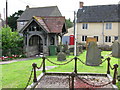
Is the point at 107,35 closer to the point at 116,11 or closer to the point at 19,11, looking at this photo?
the point at 116,11

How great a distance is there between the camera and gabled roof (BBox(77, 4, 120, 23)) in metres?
29.0

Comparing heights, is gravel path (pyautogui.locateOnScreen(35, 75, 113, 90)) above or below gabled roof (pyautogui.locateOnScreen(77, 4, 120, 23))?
below

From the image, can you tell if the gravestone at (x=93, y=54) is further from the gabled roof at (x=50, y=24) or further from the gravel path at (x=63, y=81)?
the gabled roof at (x=50, y=24)

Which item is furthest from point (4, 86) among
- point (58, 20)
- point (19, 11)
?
point (19, 11)

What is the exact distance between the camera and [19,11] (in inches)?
1570

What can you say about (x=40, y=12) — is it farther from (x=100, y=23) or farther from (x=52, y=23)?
(x=52, y=23)

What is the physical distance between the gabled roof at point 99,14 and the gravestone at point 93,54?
18.5 metres

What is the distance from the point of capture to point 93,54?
1184cm

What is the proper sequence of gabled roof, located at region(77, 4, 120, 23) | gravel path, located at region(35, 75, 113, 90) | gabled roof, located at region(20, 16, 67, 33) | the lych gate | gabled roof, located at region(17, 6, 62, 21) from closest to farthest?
gravel path, located at region(35, 75, 113, 90)
gabled roof, located at region(20, 16, 67, 33)
the lych gate
gabled roof, located at region(77, 4, 120, 23)
gabled roof, located at region(17, 6, 62, 21)

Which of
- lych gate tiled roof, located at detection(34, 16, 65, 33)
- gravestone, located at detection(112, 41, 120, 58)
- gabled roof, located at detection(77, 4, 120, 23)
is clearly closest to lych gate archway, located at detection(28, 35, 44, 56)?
lych gate tiled roof, located at detection(34, 16, 65, 33)

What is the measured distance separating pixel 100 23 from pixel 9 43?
18.6 meters

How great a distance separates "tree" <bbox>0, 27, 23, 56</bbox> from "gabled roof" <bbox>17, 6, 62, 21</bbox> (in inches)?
666

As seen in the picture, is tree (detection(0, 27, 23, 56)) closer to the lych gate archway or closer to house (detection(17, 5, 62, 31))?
the lych gate archway

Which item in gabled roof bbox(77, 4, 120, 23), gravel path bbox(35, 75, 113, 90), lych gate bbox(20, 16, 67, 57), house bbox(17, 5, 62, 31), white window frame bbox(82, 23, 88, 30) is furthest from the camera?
house bbox(17, 5, 62, 31)
